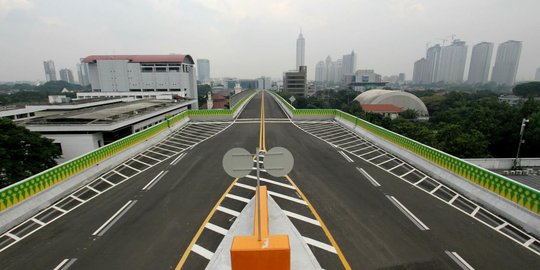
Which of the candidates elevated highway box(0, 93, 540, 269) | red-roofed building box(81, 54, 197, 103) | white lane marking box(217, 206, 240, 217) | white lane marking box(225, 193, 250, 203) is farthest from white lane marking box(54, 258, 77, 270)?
red-roofed building box(81, 54, 197, 103)

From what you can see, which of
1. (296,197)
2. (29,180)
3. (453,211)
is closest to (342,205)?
(296,197)

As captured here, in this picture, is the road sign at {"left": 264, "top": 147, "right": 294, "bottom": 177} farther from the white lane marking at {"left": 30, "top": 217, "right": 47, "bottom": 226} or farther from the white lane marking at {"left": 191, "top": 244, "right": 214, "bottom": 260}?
the white lane marking at {"left": 30, "top": 217, "right": 47, "bottom": 226}

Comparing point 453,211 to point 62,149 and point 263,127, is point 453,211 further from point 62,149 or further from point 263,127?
point 62,149

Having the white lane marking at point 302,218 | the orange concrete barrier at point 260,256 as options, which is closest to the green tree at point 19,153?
the white lane marking at point 302,218

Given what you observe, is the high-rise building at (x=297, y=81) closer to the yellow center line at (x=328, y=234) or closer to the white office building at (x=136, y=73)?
the white office building at (x=136, y=73)

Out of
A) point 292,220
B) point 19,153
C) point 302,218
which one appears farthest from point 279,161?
point 19,153

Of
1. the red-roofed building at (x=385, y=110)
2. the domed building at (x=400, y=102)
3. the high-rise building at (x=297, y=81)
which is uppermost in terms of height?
the high-rise building at (x=297, y=81)

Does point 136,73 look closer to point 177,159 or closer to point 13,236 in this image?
point 177,159
